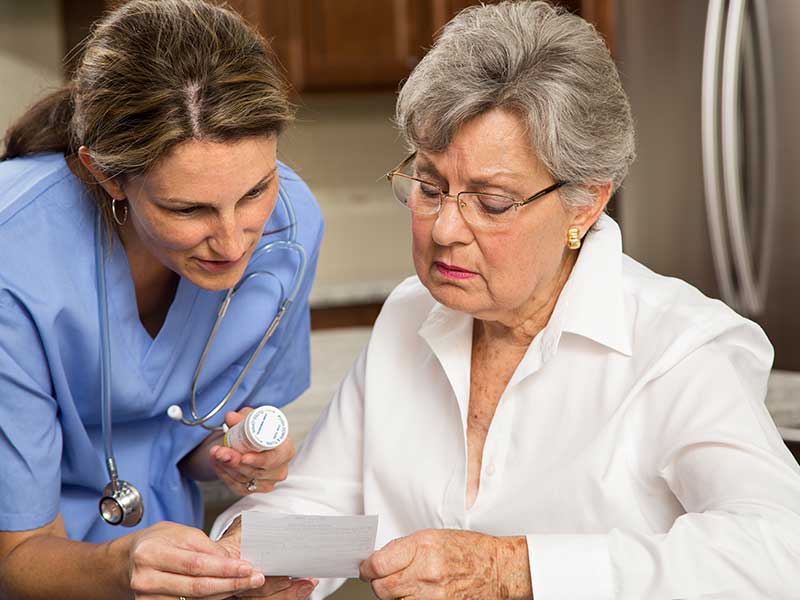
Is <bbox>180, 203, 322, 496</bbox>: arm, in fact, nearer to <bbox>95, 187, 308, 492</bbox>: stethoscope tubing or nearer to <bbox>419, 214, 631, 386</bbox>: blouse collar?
<bbox>95, 187, 308, 492</bbox>: stethoscope tubing

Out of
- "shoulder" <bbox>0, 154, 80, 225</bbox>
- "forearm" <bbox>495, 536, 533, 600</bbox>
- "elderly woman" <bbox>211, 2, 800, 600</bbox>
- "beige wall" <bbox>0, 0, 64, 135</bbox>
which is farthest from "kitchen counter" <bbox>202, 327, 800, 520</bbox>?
"beige wall" <bbox>0, 0, 64, 135</bbox>

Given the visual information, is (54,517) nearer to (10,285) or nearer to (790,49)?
(10,285)

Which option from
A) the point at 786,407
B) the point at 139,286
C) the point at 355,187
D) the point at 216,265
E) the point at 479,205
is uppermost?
the point at 479,205

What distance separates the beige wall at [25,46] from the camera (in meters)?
3.57

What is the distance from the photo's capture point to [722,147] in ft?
9.45

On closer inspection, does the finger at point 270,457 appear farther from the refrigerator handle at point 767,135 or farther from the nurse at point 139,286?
the refrigerator handle at point 767,135

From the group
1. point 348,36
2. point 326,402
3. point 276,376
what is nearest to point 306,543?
point 276,376

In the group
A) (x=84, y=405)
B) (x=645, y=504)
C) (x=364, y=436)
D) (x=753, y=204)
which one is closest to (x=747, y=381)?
(x=645, y=504)

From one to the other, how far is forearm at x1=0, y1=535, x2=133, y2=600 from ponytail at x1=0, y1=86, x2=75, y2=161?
1.87 ft

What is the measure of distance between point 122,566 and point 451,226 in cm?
60

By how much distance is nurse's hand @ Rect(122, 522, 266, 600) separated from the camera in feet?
4.23

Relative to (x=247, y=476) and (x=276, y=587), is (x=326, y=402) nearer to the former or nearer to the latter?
(x=247, y=476)

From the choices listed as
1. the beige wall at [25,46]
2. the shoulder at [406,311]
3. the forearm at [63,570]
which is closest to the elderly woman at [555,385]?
the shoulder at [406,311]

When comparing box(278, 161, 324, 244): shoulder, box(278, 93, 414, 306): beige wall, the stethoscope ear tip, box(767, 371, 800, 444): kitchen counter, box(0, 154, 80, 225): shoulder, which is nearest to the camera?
box(0, 154, 80, 225): shoulder
